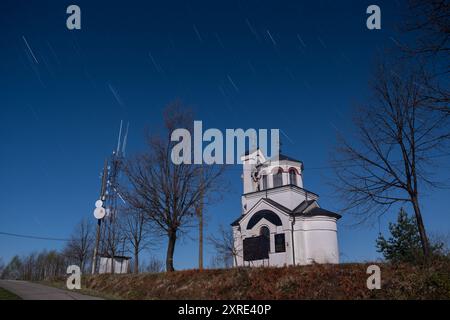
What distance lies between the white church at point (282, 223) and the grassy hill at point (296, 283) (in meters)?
19.2

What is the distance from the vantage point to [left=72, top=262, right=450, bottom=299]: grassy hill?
1032cm

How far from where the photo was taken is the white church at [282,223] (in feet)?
113

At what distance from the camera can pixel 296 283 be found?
41.1 feet

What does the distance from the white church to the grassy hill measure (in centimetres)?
1916

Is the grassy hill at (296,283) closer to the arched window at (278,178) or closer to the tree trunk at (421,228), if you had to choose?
the tree trunk at (421,228)

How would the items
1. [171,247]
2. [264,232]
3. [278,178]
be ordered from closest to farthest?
[171,247] < [264,232] < [278,178]

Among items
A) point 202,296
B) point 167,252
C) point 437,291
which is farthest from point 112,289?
point 437,291

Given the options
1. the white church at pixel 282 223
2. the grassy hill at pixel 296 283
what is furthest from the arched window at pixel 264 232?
the grassy hill at pixel 296 283

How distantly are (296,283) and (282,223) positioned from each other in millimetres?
A: 23641

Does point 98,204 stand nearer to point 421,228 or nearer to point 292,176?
point 421,228

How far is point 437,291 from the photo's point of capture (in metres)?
9.85

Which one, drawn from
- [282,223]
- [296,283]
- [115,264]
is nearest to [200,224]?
[296,283]

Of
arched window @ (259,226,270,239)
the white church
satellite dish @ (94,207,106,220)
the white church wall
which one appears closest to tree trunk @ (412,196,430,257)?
the white church
